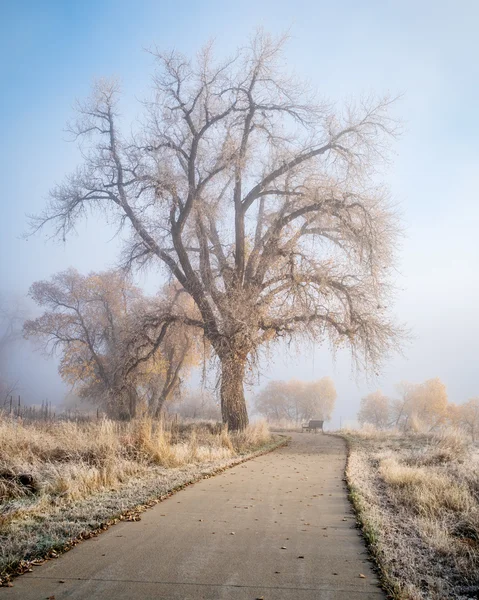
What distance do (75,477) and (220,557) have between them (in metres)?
4.12

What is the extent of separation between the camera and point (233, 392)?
67.5 ft

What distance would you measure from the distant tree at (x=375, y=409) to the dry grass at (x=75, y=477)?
231ft

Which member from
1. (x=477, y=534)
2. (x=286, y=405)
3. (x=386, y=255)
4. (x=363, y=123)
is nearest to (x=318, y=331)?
(x=386, y=255)

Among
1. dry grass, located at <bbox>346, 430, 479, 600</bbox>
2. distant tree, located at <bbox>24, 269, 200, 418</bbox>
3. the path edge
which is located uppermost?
distant tree, located at <bbox>24, 269, 200, 418</bbox>

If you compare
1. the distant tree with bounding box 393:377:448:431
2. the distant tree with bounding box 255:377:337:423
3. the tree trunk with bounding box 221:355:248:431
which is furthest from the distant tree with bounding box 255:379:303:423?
the tree trunk with bounding box 221:355:248:431

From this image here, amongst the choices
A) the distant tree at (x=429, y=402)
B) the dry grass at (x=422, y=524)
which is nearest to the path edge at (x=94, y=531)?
the dry grass at (x=422, y=524)

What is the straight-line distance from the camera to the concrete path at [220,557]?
4.35 metres

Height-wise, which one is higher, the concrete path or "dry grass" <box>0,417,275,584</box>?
"dry grass" <box>0,417,275,584</box>

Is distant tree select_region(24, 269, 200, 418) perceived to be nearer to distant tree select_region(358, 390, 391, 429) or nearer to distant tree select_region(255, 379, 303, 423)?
distant tree select_region(255, 379, 303, 423)

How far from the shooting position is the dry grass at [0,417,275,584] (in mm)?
6000

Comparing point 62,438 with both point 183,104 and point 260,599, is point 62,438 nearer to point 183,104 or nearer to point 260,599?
point 260,599

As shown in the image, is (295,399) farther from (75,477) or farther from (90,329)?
(75,477)

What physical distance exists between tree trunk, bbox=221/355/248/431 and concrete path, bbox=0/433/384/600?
34.6 feet

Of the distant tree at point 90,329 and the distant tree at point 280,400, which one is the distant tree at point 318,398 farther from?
the distant tree at point 90,329
